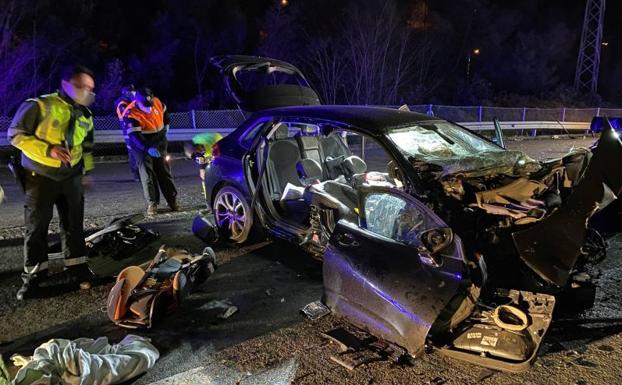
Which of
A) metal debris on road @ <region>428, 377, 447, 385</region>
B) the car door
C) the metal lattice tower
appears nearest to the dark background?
the metal lattice tower

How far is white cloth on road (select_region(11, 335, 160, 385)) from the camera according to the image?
8.75 feet

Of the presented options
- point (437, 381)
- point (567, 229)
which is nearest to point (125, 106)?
point (437, 381)

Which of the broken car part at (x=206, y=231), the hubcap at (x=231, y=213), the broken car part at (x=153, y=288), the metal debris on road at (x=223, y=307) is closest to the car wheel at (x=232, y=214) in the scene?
the hubcap at (x=231, y=213)

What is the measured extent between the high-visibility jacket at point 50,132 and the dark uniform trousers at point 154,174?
2.31 metres

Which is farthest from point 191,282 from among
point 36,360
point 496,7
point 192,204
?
point 496,7

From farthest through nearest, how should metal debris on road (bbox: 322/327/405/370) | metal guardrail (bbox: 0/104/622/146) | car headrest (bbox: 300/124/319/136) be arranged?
metal guardrail (bbox: 0/104/622/146)
car headrest (bbox: 300/124/319/136)
metal debris on road (bbox: 322/327/405/370)

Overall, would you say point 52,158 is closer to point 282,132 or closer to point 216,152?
point 216,152

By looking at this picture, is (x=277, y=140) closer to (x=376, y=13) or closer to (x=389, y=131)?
(x=389, y=131)

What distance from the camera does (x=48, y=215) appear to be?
3.92m

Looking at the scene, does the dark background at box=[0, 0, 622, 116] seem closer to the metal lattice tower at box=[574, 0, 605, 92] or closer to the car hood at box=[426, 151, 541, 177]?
the metal lattice tower at box=[574, 0, 605, 92]

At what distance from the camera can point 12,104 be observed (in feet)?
56.0

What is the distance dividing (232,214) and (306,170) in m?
0.92

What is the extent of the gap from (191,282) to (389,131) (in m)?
1.96

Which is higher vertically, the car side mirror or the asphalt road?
the car side mirror
